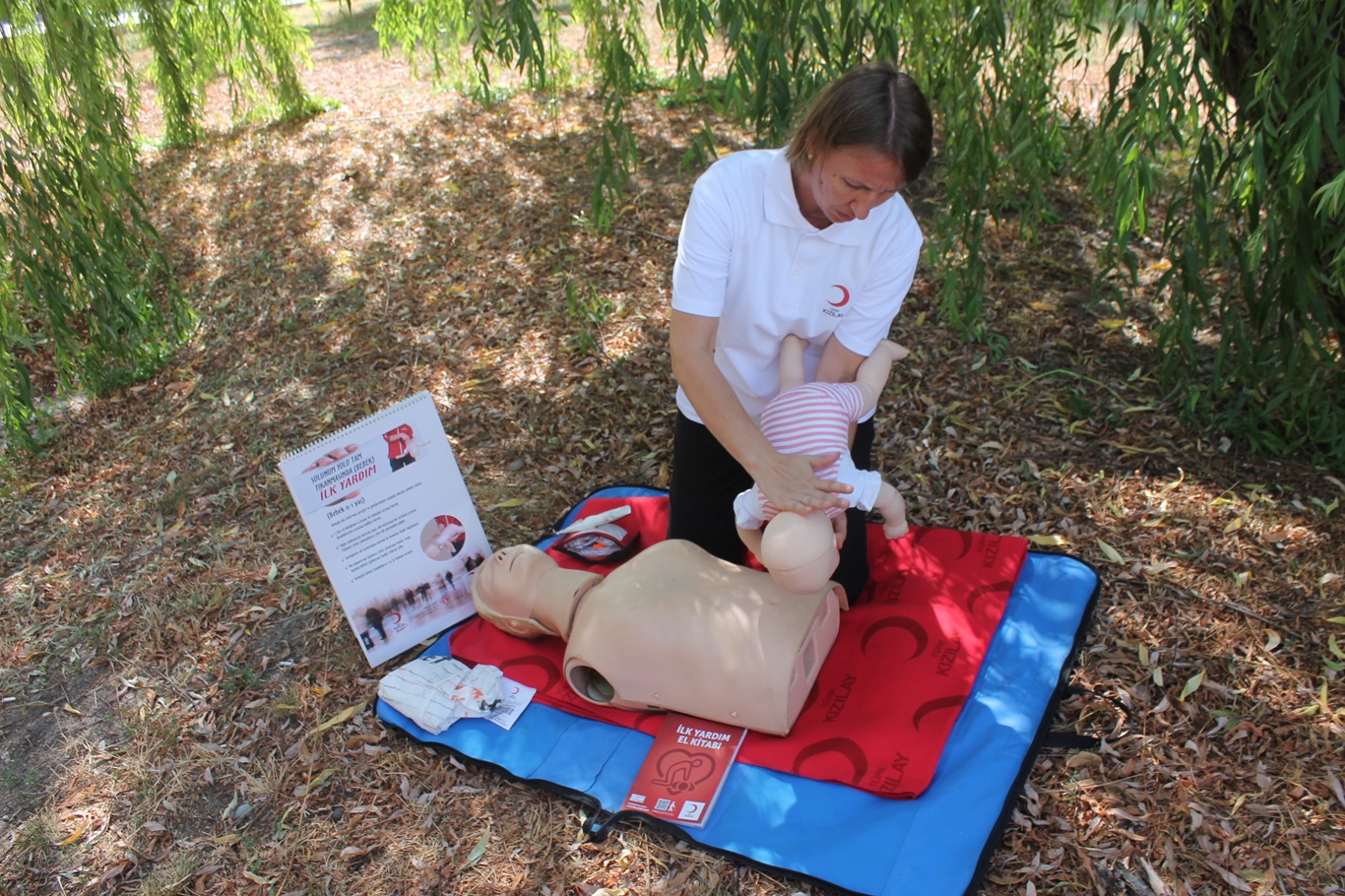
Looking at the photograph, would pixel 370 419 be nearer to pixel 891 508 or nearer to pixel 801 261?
pixel 801 261

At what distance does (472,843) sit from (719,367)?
4.37 feet

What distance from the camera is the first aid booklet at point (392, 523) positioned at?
2.70 meters

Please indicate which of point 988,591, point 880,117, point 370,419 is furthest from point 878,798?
point 370,419

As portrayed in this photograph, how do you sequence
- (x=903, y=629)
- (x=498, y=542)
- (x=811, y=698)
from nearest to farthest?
(x=811, y=698) < (x=903, y=629) < (x=498, y=542)

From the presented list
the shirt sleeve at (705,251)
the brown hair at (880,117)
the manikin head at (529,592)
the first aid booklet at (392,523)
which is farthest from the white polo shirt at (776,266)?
the first aid booklet at (392,523)

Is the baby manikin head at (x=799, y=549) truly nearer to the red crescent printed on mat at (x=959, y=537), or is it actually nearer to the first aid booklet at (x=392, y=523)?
the red crescent printed on mat at (x=959, y=537)

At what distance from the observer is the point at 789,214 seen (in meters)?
2.21

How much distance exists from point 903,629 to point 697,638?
621mm

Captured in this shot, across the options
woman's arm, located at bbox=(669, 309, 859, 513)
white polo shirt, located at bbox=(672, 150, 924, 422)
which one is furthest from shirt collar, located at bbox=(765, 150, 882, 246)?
woman's arm, located at bbox=(669, 309, 859, 513)

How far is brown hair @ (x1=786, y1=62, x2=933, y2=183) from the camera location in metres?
1.90

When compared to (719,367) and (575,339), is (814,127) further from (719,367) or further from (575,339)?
(575,339)

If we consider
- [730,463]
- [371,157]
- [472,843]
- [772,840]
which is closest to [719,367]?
[730,463]

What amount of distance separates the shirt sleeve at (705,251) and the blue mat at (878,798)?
112cm

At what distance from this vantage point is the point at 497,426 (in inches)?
148
